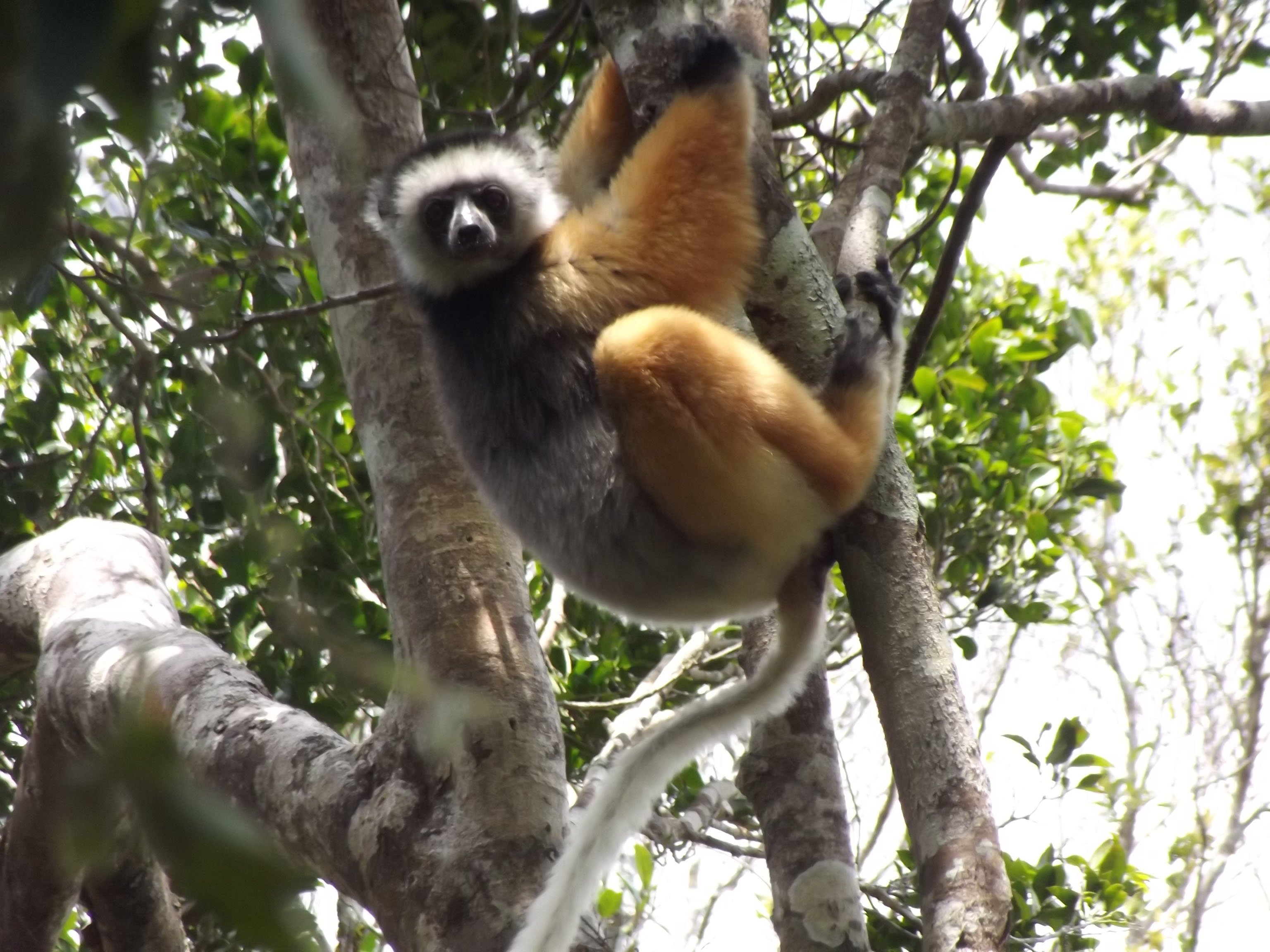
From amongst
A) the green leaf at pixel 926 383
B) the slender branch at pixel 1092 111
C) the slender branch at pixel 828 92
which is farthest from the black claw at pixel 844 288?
the green leaf at pixel 926 383

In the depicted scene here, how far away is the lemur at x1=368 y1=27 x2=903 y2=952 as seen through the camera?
3.29 m

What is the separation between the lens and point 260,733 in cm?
330

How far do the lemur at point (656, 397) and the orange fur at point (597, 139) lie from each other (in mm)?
11

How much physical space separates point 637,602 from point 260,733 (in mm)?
1209

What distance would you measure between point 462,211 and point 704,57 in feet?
4.04

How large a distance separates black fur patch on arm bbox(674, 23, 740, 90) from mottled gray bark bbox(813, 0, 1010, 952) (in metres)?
0.55

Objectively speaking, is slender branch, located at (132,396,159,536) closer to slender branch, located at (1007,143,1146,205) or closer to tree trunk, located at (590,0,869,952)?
tree trunk, located at (590,0,869,952)

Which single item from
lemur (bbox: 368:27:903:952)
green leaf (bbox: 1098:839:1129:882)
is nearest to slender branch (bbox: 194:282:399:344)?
lemur (bbox: 368:27:903:952)

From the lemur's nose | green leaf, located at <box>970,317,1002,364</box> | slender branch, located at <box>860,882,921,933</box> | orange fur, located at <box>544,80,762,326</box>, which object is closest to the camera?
orange fur, located at <box>544,80,762,326</box>

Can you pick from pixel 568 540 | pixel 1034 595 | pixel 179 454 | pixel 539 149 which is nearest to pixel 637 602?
pixel 568 540

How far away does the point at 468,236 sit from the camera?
157 inches

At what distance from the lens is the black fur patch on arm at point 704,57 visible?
3141 mm

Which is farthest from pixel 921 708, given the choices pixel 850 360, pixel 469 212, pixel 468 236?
pixel 469 212

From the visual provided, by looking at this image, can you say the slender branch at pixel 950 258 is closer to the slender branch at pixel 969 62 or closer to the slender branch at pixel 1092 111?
the slender branch at pixel 1092 111
